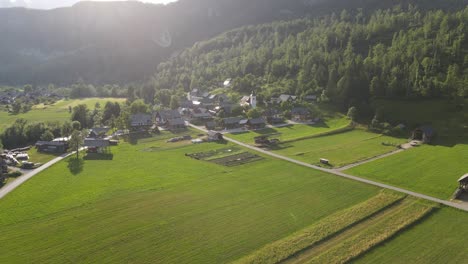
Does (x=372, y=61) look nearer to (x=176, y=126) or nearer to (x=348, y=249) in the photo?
(x=176, y=126)

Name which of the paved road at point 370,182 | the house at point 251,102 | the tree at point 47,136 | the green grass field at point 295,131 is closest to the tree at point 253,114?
the green grass field at point 295,131

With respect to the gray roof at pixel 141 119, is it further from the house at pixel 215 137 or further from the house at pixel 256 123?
the house at pixel 256 123

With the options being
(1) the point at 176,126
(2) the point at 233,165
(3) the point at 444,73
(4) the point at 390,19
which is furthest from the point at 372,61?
(2) the point at 233,165

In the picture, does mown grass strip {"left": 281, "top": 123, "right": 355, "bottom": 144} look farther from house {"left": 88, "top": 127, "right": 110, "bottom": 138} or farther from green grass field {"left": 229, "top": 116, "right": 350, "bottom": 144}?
house {"left": 88, "top": 127, "right": 110, "bottom": 138}

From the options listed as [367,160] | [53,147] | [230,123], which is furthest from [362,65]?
[53,147]

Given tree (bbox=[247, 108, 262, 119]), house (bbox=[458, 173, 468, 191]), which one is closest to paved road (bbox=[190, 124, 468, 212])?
house (bbox=[458, 173, 468, 191])

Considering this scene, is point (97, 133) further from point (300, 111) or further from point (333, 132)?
point (333, 132)
